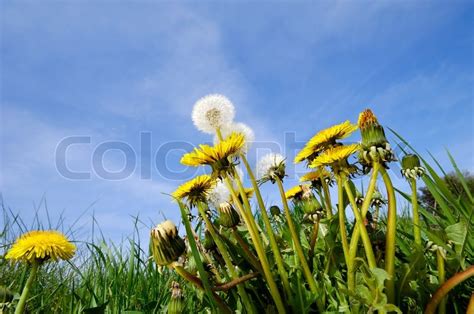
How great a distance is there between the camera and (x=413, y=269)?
55.6 inches

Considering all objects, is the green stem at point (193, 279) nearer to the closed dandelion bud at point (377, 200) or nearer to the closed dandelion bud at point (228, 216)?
the closed dandelion bud at point (228, 216)

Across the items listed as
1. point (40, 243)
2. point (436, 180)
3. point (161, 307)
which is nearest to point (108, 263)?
point (161, 307)

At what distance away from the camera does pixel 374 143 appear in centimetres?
136

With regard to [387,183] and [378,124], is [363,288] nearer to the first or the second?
[387,183]

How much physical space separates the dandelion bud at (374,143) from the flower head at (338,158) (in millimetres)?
37

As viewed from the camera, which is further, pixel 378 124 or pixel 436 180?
pixel 436 180

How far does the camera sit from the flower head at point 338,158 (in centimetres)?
139

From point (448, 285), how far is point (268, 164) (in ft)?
2.89

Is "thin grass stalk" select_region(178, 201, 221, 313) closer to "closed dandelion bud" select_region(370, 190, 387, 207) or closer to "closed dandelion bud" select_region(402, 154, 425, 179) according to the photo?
"closed dandelion bud" select_region(402, 154, 425, 179)

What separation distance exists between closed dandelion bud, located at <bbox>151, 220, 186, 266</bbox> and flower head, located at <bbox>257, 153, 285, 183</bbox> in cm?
56

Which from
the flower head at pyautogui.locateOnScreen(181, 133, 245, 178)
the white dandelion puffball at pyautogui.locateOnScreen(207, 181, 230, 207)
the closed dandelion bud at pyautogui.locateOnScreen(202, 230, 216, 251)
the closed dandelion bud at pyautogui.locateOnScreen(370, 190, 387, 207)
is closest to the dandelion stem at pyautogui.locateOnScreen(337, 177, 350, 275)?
the flower head at pyautogui.locateOnScreen(181, 133, 245, 178)

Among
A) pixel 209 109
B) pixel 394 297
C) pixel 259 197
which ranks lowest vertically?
pixel 394 297

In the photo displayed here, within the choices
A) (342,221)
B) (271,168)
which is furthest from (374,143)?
(271,168)

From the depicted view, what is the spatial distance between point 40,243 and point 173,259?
2.13 feet
